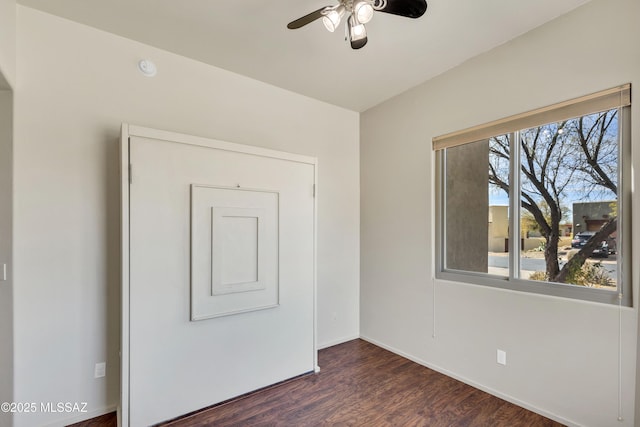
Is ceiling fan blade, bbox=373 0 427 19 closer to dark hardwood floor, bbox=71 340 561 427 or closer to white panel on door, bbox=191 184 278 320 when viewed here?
white panel on door, bbox=191 184 278 320

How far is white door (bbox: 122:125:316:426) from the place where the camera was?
2146 millimetres

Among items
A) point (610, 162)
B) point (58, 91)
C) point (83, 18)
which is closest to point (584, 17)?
point (610, 162)

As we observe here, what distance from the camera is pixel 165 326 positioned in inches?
87.8

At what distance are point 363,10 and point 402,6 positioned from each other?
8.9 inches

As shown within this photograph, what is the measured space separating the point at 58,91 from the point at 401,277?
349cm

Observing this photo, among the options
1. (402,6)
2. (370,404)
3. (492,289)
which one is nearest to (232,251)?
(370,404)

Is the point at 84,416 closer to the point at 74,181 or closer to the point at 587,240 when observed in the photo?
the point at 74,181

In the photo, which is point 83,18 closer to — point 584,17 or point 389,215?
point 389,215

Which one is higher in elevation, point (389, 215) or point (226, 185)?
point (226, 185)

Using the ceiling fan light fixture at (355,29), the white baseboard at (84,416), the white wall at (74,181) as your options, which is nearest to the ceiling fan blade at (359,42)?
the ceiling fan light fixture at (355,29)

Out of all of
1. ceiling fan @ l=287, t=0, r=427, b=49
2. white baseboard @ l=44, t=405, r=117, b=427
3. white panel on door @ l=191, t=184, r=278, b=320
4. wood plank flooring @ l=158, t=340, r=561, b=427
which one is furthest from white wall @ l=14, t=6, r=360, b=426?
ceiling fan @ l=287, t=0, r=427, b=49

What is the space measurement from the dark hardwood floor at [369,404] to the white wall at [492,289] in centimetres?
20

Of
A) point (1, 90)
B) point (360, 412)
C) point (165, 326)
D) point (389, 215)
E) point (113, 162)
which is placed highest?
point (1, 90)

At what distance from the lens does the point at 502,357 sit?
8.21 ft
